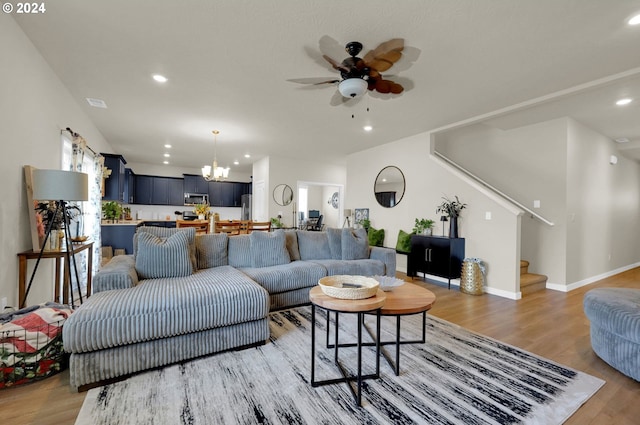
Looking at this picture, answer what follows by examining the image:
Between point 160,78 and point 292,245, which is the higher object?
point 160,78

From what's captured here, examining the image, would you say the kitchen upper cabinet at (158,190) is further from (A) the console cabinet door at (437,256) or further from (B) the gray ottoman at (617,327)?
(B) the gray ottoman at (617,327)

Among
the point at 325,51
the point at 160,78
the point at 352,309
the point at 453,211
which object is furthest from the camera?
the point at 453,211

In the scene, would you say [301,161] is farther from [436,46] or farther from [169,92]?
[436,46]

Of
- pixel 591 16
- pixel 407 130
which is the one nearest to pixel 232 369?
pixel 591 16

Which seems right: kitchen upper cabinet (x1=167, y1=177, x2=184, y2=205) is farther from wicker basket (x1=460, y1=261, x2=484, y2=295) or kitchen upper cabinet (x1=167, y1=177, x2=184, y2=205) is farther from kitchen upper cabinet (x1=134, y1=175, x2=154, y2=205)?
wicker basket (x1=460, y1=261, x2=484, y2=295)

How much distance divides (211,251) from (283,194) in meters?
4.33

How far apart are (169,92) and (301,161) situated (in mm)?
4575

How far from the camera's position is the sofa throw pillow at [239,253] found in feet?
11.2

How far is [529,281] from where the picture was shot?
4215mm

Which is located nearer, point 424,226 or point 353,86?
point 353,86

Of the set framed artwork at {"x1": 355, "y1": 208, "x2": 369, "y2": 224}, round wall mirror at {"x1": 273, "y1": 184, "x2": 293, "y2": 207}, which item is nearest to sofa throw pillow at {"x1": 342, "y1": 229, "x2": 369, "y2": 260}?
framed artwork at {"x1": 355, "y1": 208, "x2": 369, "y2": 224}

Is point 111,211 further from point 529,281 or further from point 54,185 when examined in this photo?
point 529,281

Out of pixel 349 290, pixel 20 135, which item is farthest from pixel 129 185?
pixel 349 290

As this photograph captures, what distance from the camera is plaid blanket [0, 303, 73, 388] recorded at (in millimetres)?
1774
